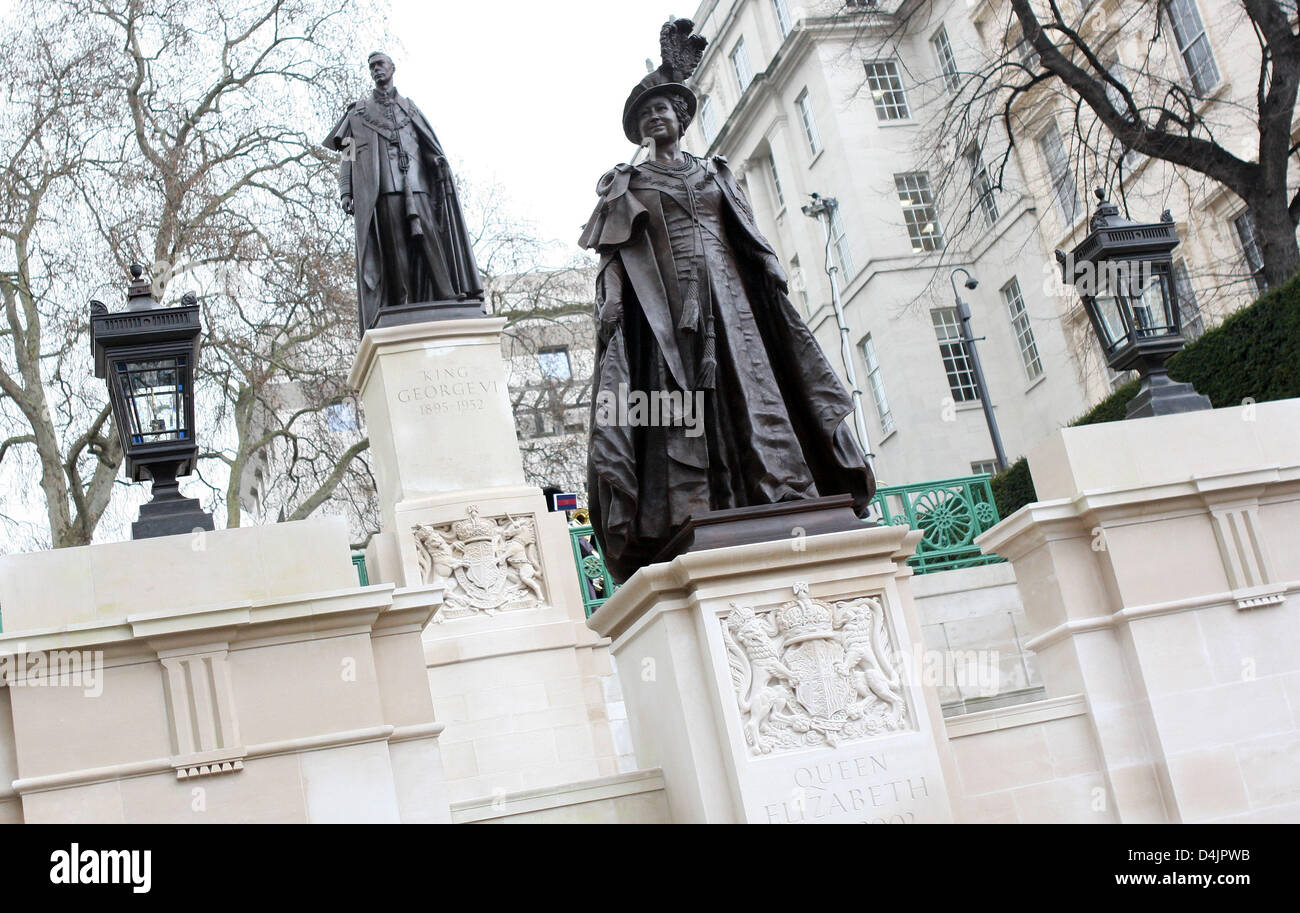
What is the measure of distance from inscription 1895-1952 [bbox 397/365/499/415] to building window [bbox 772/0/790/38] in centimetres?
3630

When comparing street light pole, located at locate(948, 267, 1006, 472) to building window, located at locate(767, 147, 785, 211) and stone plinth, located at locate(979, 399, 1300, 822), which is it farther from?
stone plinth, located at locate(979, 399, 1300, 822)

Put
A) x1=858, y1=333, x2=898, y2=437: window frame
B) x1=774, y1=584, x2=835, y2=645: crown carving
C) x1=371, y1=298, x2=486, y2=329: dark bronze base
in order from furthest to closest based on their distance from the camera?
x1=858, y1=333, x2=898, y2=437: window frame, x1=371, y1=298, x2=486, y2=329: dark bronze base, x1=774, y1=584, x2=835, y2=645: crown carving

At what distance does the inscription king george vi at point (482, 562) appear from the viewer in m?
10.3

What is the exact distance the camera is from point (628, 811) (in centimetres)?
624

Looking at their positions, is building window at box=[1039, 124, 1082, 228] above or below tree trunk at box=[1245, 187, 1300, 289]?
above

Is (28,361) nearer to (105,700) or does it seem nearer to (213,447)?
(213,447)

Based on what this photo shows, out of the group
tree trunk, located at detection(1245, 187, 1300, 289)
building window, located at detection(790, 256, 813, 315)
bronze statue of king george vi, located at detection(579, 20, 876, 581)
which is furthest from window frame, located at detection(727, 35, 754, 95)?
bronze statue of king george vi, located at detection(579, 20, 876, 581)

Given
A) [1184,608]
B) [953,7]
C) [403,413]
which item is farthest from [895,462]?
[1184,608]

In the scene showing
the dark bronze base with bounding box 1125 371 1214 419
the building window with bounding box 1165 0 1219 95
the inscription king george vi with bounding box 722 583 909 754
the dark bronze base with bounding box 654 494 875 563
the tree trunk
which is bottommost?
the inscription king george vi with bounding box 722 583 909 754

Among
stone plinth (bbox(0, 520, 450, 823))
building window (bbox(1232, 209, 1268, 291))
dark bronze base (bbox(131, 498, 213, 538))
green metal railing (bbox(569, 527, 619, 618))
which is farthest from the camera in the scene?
Result: building window (bbox(1232, 209, 1268, 291))

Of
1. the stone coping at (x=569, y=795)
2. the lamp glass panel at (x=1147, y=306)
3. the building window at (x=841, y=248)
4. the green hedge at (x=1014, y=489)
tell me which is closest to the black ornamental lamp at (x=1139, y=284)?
the lamp glass panel at (x=1147, y=306)

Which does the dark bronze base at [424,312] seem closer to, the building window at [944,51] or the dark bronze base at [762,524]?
the dark bronze base at [762,524]

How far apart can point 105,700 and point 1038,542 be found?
4706 millimetres

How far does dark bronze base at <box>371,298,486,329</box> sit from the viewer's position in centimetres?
1131
